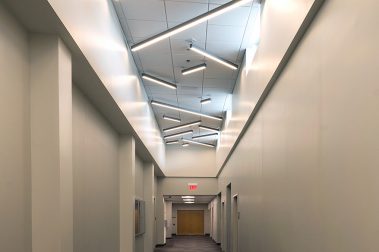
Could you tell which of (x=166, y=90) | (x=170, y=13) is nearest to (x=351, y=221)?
(x=170, y=13)

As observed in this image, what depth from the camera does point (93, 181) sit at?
226 inches

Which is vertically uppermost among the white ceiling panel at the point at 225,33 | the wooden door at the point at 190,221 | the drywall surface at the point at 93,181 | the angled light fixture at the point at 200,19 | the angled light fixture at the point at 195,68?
the white ceiling panel at the point at 225,33

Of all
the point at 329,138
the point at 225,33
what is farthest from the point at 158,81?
the point at 329,138

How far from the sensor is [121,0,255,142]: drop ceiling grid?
591 cm

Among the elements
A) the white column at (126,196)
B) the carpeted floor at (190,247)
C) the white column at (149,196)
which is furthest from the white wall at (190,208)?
the white column at (126,196)

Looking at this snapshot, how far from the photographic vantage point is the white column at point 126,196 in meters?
8.09

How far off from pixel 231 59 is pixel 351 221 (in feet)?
19.2

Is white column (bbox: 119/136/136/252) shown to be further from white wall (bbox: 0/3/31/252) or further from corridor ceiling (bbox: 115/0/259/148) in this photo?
white wall (bbox: 0/3/31/252)

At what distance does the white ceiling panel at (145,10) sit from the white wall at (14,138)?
2654 millimetres

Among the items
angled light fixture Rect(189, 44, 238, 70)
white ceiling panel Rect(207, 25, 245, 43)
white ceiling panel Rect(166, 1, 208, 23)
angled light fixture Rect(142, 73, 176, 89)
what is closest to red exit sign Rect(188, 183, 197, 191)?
angled light fixture Rect(142, 73, 176, 89)

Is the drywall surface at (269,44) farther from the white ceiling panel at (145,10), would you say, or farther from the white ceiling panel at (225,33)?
the white ceiling panel at (145,10)

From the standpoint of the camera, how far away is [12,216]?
2.96m

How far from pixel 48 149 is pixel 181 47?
4.54m

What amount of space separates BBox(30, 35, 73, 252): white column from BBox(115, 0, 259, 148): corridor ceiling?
259 centimetres
